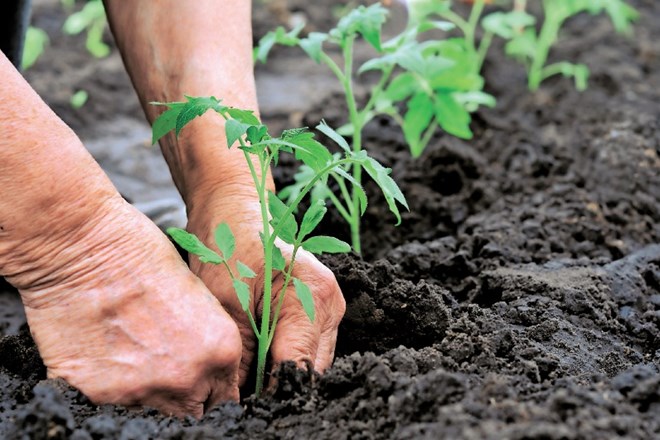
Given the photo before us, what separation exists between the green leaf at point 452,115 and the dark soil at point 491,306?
269mm

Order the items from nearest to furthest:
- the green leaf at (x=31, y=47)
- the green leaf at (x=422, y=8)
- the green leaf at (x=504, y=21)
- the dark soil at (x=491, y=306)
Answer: the dark soil at (x=491, y=306) → the green leaf at (x=422, y=8) → the green leaf at (x=504, y=21) → the green leaf at (x=31, y=47)

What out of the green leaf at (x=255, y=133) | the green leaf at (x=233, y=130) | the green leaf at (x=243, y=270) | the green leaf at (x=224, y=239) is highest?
the green leaf at (x=233, y=130)

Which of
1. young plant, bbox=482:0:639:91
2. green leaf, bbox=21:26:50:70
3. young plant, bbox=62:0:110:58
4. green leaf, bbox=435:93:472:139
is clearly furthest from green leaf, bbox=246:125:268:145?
young plant, bbox=62:0:110:58

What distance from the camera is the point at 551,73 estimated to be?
3.84 meters

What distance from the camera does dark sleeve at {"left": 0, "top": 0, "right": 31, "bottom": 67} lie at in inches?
98.0

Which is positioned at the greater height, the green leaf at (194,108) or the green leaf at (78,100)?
the green leaf at (194,108)

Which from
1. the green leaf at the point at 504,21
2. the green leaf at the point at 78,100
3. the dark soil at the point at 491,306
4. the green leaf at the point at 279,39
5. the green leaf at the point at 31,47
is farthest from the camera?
the green leaf at the point at 31,47

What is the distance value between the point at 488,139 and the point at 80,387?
2227 millimetres

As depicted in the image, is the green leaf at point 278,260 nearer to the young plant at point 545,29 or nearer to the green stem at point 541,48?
the young plant at point 545,29

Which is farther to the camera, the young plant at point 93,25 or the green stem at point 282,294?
the young plant at point 93,25

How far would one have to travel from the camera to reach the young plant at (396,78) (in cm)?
204

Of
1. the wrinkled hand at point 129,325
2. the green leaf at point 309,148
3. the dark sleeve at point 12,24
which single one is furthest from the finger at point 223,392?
the dark sleeve at point 12,24

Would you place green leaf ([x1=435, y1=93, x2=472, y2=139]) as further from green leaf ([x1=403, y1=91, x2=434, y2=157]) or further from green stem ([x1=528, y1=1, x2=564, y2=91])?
green stem ([x1=528, y1=1, x2=564, y2=91])

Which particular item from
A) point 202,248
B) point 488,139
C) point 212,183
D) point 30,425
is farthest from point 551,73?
point 30,425
